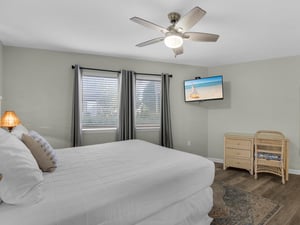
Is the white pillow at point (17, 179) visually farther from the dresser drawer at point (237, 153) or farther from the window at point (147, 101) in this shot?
the dresser drawer at point (237, 153)

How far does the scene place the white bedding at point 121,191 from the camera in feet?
3.78

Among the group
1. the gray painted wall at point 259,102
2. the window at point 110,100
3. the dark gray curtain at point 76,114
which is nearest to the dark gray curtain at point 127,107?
the window at point 110,100

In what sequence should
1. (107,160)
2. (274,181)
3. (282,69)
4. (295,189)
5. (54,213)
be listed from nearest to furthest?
(54,213) → (107,160) → (295,189) → (274,181) → (282,69)

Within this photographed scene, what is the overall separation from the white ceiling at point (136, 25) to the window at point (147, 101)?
72 cm

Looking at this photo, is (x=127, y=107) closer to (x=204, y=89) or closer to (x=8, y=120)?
(x=204, y=89)

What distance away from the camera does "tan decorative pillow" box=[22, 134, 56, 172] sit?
65.2 inches

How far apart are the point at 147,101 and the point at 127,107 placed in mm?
588

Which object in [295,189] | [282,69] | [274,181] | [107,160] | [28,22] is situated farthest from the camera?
[282,69]

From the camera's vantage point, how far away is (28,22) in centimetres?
230

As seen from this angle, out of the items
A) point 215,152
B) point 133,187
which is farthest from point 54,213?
point 215,152

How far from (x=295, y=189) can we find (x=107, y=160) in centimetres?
317

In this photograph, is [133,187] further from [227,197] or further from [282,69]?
[282,69]

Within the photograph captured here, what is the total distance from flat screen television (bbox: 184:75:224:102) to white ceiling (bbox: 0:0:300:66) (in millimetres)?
637

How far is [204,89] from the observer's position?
13.7ft
